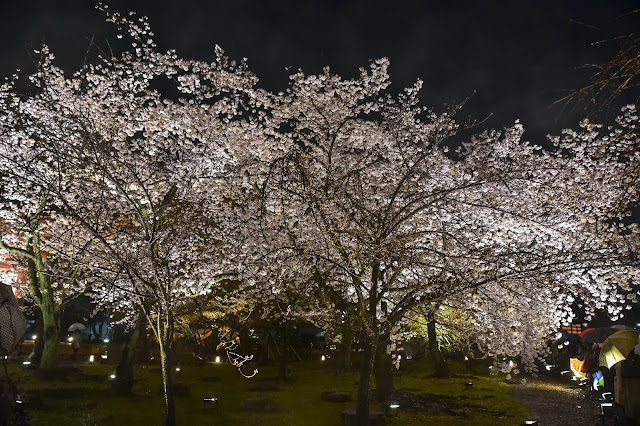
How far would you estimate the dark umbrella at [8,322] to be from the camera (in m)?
6.35

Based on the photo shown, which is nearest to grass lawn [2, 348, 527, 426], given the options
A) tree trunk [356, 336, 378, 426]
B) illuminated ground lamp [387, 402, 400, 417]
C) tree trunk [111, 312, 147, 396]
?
illuminated ground lamp [387, 402, 400, 417]

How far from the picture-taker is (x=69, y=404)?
1324cm

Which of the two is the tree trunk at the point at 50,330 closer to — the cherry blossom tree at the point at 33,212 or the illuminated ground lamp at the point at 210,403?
the cherry blossom tree at the point at 33,212

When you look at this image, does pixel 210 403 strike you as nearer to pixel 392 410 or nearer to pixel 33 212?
pixel 392 410

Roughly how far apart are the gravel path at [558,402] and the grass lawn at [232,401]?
1.71ft

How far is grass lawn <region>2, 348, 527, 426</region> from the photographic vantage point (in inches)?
473

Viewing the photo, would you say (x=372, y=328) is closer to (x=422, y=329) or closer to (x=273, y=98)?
(x=273, y=98)

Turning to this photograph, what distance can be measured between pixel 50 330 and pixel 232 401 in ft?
24.4

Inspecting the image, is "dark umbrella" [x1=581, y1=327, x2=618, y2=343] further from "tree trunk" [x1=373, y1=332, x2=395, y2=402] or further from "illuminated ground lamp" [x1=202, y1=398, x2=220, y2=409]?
"illuminated ground lamp" [x1=202, y1=398, x2=220, y2=409]

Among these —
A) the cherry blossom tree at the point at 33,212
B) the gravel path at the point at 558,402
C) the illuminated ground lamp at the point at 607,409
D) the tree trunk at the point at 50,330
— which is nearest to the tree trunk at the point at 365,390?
the gravel path at the point at 558,402

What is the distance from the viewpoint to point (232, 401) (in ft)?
48.4

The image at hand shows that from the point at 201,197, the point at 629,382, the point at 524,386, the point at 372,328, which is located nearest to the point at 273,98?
the point at 201,197

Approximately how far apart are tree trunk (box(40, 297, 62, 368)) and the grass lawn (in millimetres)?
704

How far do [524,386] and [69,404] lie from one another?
644 inches
